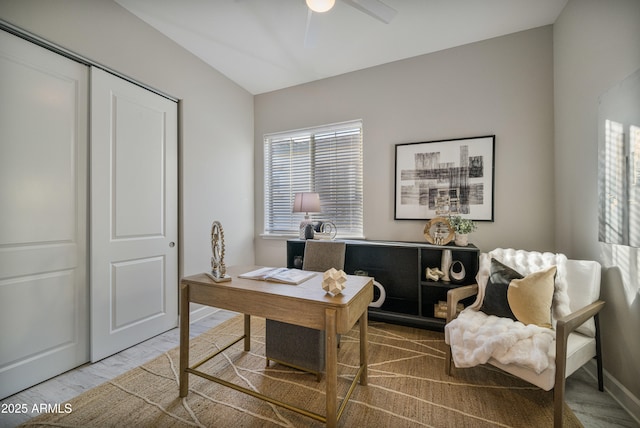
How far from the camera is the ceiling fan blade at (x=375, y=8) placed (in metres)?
1.79

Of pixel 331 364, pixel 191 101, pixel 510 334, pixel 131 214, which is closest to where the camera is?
pixel 331 364

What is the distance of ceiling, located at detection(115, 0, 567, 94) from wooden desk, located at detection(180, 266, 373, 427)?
1958 millimetres

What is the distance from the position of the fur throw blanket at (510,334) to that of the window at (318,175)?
1588mm

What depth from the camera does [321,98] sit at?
11.1ft

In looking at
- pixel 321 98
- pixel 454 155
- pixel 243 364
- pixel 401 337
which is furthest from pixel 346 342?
pixel 321 98

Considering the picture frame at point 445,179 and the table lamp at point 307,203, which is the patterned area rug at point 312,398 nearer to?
the picture frame at point 445,179

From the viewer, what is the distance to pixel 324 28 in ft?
7.96

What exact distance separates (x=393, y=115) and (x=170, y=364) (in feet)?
10.7

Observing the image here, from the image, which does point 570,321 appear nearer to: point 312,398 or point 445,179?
point 312,398

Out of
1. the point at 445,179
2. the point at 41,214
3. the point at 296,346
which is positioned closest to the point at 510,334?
the point at 296,346

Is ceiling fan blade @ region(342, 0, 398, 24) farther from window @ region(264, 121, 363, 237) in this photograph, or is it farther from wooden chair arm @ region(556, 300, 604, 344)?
wooden chair arm @ region(556, 300, 604, 344)

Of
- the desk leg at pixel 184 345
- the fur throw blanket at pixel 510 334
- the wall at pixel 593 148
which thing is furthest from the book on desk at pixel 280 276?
the wall at pixel 593 148

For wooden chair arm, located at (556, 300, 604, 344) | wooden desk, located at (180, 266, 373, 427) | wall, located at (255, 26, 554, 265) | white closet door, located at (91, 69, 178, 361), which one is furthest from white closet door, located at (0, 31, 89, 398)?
wooden chair arm, located at (556, 300, 604, 344)

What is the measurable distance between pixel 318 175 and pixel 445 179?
154 cm
